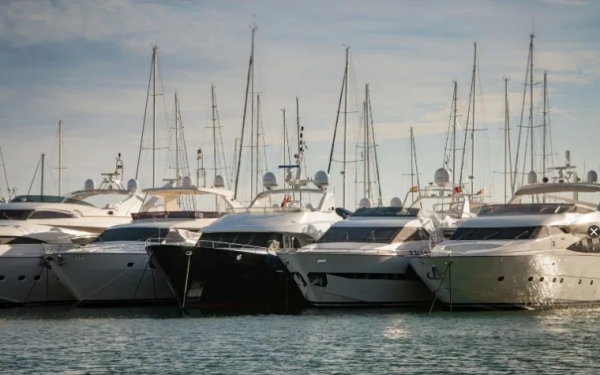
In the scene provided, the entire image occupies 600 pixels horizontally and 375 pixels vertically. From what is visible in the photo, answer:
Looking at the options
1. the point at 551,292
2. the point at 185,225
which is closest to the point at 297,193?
the point at 185,225

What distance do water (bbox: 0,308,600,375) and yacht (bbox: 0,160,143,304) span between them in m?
5.13

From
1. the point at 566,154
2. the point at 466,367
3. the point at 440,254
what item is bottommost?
the point at 466,367

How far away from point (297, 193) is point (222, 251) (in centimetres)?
1151

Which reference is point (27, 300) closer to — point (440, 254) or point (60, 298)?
point (60, 298)

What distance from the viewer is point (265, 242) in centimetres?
4694

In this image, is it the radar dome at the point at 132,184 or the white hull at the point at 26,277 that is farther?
the radar dome at the point at 132,184

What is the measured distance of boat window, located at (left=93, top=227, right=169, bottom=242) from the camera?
49.6m

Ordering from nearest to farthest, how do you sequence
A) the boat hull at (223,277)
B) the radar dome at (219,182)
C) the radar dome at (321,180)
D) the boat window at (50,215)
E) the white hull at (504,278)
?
the white hull at (504,278) → the boat hull at (223,277) → the radar dome at (321,180) → the boat window at (50,215) → the radar dome at (219,182)

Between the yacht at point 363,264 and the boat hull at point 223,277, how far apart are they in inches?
36.0

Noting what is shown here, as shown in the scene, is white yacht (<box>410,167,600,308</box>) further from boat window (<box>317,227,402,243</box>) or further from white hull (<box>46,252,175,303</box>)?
white hull (<box>46,252,175,303</box>)

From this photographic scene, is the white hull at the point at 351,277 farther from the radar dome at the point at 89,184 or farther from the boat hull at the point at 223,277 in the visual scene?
the radar dome at the point at 89,184

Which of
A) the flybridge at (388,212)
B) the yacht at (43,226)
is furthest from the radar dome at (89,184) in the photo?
the flybridge at (388,212)

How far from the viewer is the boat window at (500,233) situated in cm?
4266

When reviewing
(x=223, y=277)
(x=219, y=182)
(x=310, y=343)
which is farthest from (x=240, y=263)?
(x=219, y=182)
